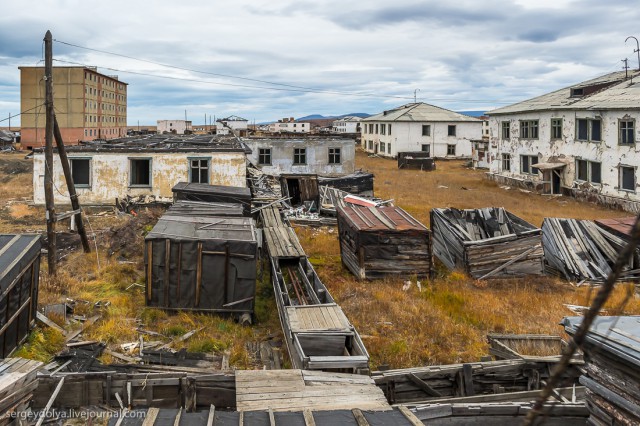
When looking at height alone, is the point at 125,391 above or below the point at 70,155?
below

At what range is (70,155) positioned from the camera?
924 inches

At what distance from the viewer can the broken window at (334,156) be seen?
36000 millimetres

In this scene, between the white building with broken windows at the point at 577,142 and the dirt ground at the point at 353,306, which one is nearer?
the dirt ground at the point at 353,306

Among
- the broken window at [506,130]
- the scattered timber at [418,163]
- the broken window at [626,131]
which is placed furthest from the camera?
the scattered timber at [418,163]

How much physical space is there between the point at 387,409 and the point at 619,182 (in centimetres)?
2798

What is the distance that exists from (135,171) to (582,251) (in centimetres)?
1988

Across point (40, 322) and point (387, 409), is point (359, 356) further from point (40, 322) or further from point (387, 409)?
point (40, 322)

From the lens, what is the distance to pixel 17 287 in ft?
30.0

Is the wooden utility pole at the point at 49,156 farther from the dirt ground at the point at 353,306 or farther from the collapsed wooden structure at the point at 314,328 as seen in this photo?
the collapsed wooden structure at the point at 314,328

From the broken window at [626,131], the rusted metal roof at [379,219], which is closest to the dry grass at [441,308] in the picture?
the rusted metal roof at [379,219]

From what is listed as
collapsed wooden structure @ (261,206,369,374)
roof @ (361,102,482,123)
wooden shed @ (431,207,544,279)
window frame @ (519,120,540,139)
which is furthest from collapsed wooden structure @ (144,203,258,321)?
roof @ (361,102,482,123)

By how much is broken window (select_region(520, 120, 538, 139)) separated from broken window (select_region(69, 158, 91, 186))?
29.3 metres

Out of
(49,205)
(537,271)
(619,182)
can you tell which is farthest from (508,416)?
(619,182)

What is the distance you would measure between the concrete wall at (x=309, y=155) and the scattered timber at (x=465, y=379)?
1108 inches
